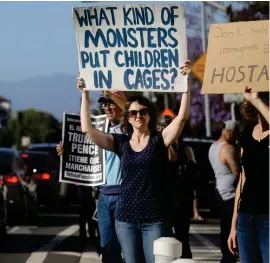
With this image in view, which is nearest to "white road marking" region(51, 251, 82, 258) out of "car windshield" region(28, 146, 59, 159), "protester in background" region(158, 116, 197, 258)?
"protester in background" region(158, 116, 197, 258)

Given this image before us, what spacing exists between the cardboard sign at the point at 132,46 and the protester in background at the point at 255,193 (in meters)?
0.93

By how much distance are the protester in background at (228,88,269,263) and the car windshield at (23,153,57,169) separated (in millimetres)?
19127

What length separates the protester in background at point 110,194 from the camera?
9039mm

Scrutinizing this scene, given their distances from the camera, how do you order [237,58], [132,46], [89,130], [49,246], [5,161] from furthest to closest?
[5,161], [49,246], [132,46], [89,130], [237,58]

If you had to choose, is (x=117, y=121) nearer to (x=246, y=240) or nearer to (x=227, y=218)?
(x=227, y=218)

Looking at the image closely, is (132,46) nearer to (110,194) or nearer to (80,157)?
(110,194)

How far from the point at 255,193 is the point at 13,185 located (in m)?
13.0

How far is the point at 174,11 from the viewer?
7.79m

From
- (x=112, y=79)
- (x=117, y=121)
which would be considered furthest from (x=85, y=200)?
(x=112, y=79)

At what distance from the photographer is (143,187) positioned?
736cm

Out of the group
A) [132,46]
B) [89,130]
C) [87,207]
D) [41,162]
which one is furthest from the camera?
[41,162]

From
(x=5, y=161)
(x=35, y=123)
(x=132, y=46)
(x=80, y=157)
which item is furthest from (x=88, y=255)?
(x=35, y=123)

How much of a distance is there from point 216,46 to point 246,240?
4.29 feet

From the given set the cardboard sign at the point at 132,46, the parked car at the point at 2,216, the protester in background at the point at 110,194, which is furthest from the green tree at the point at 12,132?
the cardboard sign at the point at 132,46
